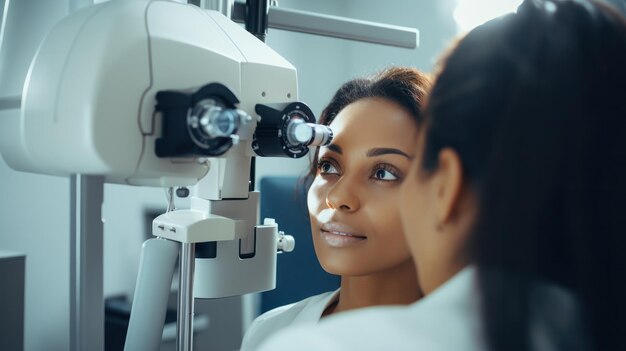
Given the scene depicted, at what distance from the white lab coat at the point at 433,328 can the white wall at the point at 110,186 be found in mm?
662

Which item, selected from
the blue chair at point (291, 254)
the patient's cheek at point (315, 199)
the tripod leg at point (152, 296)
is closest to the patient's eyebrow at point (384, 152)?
the patient's cheek at point (315, 199)

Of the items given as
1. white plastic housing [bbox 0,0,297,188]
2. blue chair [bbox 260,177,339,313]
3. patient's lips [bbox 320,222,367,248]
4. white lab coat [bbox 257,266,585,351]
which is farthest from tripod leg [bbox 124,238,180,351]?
blue chair [bbox 260,177,339,313]

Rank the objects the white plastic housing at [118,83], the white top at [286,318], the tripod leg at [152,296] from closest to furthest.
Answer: the white plastic housing at [118,83]
the tripod leg at [152,296]
the white top at [286,318]

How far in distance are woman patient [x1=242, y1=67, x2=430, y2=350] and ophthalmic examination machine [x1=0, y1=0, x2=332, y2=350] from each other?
0.49 ft

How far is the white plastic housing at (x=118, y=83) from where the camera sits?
0.68 meters

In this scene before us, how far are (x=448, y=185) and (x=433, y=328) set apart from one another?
121 mm

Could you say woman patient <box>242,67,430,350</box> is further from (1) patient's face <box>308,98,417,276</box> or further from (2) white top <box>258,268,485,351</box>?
(2) white top <box>258,268,485,351</box>

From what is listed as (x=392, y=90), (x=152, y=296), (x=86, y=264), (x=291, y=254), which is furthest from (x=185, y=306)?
(x=291, y=254)

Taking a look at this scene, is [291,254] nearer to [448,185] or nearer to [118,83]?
[118,83]

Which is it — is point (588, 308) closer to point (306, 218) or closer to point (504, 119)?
point (504, 119)

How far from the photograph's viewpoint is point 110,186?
1937 millimetres

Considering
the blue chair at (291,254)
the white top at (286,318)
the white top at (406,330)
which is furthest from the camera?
the blue chair at (291,254)

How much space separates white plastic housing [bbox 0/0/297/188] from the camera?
68 cm

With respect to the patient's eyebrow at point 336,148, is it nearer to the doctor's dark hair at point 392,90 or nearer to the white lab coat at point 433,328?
the doctor's dark hair at point 392,90
